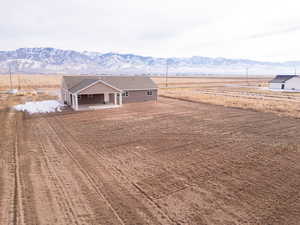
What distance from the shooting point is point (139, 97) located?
91.9ft

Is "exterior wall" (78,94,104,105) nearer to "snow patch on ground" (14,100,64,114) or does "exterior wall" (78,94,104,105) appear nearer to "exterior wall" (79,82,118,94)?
"snow patch on ground" (14,100,64,114)

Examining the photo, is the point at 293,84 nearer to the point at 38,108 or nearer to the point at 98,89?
the point at 98,89

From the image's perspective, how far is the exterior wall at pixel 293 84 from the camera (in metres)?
44.0

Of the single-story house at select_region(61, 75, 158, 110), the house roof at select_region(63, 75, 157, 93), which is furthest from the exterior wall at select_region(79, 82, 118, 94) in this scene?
the house roof at select_region(63, 75, 157, 93)

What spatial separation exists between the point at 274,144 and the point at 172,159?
20.5ft

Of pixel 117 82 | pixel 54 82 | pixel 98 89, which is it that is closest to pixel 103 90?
pixel 98 89

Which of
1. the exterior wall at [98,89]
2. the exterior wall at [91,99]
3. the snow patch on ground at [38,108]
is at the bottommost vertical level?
the snow patch on ground at [38,108]

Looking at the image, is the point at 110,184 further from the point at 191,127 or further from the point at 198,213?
the point at 191,127

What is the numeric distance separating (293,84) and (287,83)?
113 centimetres

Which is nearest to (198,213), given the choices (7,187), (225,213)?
(225,213)

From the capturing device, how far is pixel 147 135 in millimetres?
12961

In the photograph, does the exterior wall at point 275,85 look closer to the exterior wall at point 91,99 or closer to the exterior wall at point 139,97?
the exterior wall at point 139,97

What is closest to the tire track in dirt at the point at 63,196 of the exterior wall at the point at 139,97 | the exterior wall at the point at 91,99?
the exterior wall at the point at 91,99

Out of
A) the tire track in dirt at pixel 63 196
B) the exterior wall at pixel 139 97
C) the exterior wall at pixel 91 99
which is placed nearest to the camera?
the tire track in dirt at pixel 63 196
